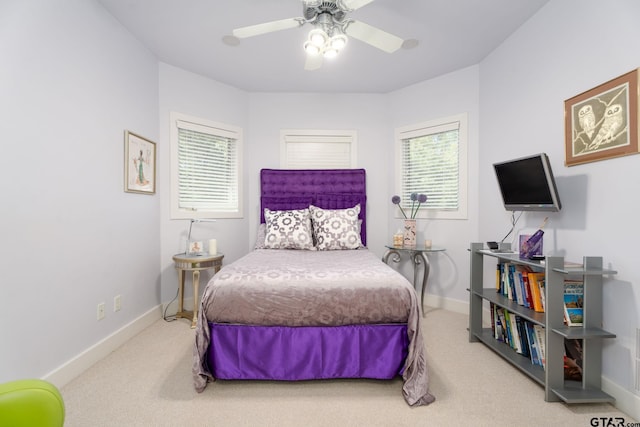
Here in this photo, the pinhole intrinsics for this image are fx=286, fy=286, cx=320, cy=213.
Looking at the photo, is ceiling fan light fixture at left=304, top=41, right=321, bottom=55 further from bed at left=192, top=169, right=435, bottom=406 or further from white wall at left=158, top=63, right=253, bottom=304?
white wall at left=158, top=63, right=253, bottom=304

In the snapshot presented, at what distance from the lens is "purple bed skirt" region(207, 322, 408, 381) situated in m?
1.92

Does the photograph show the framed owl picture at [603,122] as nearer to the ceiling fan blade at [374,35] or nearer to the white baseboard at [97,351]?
the ceiling fan blade at [374,35]

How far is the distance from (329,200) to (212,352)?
2.44 metres

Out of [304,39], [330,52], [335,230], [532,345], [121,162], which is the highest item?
[304,39]

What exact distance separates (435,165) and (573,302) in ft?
7.16

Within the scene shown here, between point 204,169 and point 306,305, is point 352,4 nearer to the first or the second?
point 306,305

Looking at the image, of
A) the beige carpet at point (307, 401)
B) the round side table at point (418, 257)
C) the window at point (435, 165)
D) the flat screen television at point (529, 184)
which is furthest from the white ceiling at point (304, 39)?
the beige carpet at point (307, 401)

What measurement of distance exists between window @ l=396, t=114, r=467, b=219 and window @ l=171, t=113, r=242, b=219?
89.7 inches

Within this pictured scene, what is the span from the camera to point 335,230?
10.7ft

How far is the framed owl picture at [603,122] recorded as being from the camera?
173 centimetres

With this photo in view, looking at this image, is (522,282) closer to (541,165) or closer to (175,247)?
(541,165)

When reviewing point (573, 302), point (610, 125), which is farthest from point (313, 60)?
point (573, 302)

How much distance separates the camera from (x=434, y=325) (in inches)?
121

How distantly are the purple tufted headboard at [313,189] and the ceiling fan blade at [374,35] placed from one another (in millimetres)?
1987
